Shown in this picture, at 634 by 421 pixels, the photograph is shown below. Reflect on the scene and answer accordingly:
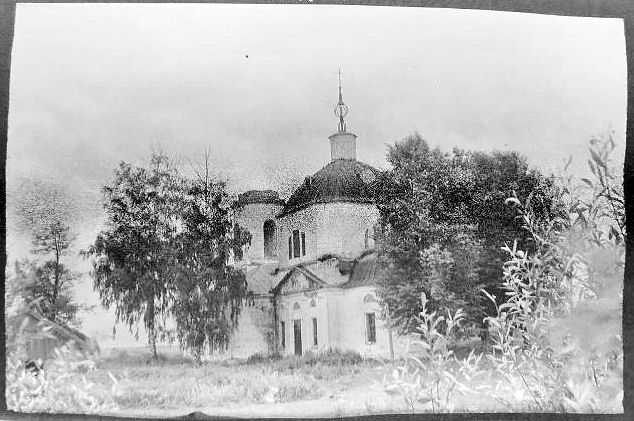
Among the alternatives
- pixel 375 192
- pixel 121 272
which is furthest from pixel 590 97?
pixel 121 272

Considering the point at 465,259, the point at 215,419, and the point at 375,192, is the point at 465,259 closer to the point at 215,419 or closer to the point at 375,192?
the point at 375,192

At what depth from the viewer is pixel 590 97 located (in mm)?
4414

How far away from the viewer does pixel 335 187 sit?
14.0 ft

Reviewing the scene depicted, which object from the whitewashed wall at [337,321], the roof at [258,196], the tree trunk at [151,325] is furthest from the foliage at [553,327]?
the tree trunk at [151,325]

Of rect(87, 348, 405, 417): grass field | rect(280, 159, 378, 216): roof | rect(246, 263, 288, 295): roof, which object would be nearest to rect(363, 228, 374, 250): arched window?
rect(280, 159, 378, 216): roof

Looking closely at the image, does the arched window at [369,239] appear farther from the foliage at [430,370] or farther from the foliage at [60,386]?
the foliage at [60,386]

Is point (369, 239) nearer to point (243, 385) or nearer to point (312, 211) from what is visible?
point (312, 211)

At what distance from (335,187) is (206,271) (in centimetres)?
93

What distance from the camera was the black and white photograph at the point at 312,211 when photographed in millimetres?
4148

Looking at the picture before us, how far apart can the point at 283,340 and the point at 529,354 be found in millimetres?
1510

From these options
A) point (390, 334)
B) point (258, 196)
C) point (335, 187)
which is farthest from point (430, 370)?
point (258, 196)

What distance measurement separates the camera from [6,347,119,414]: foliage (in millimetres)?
4145

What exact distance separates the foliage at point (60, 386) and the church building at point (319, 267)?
86 centimetres

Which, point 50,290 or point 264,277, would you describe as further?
point 264,277
